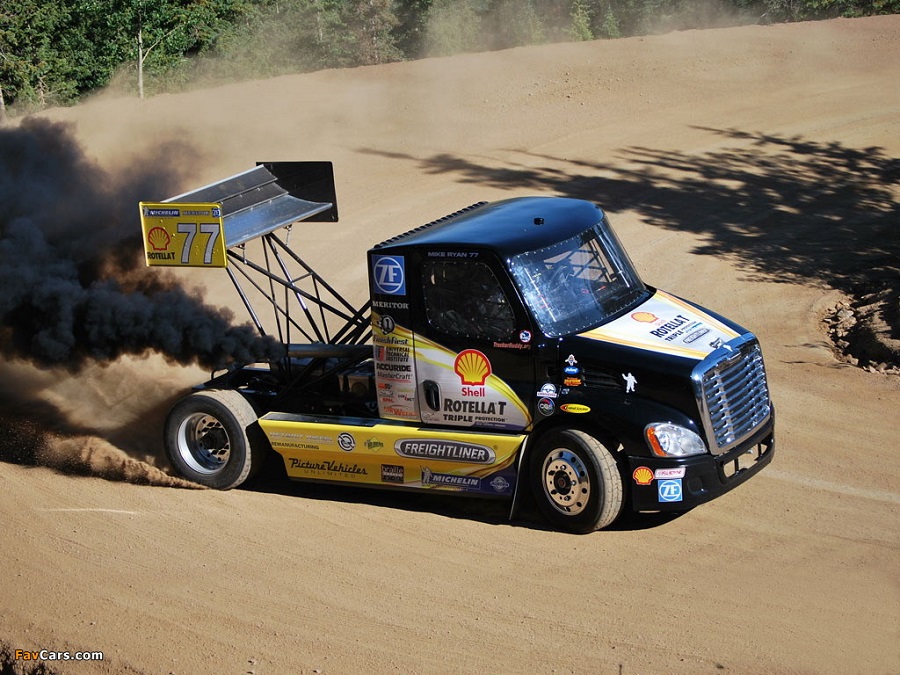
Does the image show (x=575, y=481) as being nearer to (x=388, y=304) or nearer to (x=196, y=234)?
(x=388, y=304)

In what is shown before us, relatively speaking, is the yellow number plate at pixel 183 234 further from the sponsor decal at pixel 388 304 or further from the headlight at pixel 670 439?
the headlight at pixel 670 439

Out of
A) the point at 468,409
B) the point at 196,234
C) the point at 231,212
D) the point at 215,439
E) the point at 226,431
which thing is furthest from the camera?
the point at 231,212

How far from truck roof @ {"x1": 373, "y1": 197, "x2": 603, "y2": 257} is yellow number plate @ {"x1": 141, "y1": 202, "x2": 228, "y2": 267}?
57.8 inches

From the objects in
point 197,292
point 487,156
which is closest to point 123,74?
point 487,156

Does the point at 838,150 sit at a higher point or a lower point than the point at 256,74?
lower

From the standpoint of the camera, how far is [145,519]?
28.0ft

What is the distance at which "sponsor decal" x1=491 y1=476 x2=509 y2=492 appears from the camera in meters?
7.97

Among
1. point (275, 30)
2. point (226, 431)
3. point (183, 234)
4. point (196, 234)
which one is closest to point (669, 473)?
point (226, 431)

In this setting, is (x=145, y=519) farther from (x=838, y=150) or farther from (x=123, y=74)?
(x=123, y=74)

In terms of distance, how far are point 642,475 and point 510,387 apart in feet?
3.91

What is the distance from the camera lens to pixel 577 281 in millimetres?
8125

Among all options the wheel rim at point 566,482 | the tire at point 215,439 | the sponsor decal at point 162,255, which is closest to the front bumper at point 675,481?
the wheel rim at point 566,482

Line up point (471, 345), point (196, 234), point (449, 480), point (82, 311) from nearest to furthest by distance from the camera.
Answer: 1. point (471, 345)
2. point (449, 480)
3. point (196, 234)
4. point (82, 311)

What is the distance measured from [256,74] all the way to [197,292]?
2737 centimetres
